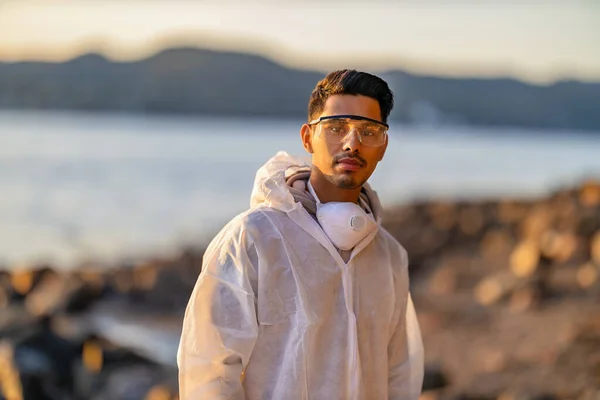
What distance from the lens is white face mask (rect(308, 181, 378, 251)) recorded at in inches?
93.7

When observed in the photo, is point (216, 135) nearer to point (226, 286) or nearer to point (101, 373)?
point (101, 373)

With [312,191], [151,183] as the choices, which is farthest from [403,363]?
[151,183]

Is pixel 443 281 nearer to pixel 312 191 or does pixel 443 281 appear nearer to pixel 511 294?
pixel 511 294

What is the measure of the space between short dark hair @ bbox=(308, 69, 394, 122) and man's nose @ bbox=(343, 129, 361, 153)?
0.10 meters

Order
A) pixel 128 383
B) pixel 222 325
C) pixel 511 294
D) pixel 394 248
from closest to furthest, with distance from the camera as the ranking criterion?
pixel 222 325 → pixel 394 248 → pixel 128 383 → pixel 511 294

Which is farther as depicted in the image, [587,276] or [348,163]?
[587,276]

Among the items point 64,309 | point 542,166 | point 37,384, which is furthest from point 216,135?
point 37,384

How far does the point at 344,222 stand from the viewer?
2.38 meters

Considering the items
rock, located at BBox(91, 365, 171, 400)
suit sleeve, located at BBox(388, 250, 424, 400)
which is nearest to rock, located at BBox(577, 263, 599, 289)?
rock, located at BBox(91, 365, 171, 400)

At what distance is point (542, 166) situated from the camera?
38406mm

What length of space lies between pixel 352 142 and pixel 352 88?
0.13 m

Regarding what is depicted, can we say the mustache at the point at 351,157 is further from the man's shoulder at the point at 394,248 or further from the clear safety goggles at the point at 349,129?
the man's shoulder at the point at 394,248

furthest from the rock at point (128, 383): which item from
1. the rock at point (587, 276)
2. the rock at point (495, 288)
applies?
the rock at point (587, 276)

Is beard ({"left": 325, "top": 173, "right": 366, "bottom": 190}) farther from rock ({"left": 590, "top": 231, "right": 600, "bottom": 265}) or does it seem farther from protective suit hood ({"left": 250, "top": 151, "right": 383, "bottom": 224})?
rock ({"left": 590, "top": 231, "right": 600, "bottom": 265})
